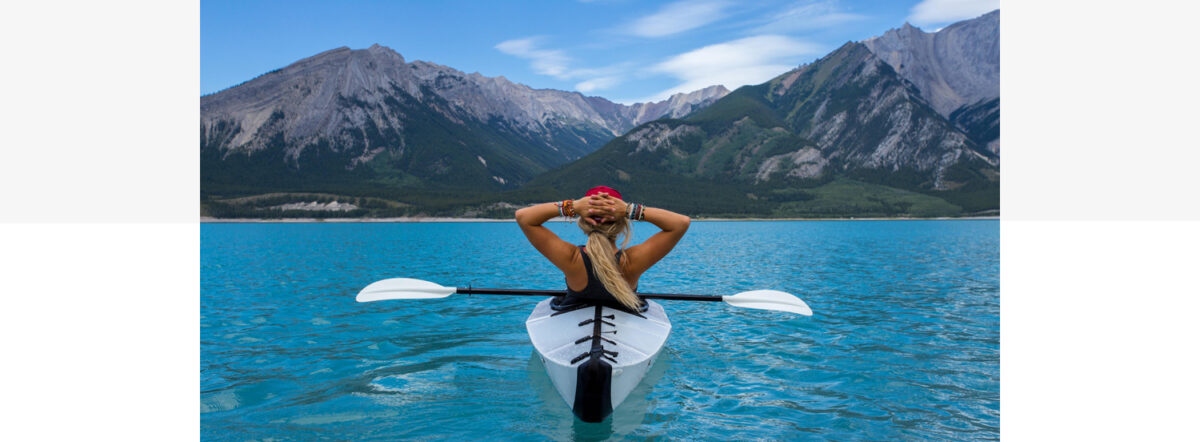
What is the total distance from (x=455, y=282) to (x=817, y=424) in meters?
21.4

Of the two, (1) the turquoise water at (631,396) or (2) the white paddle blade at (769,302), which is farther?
(2) the white paddle blade at (769,302)

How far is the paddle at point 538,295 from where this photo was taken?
11867 millimetres

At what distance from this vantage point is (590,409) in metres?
7.71

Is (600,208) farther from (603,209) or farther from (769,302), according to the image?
(769,302)

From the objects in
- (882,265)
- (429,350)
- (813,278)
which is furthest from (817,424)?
(882,265)

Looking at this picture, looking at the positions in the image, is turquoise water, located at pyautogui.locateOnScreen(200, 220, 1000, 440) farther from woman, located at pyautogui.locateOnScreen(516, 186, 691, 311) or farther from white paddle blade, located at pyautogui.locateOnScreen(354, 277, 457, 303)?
woman, located at pyautogui.locateOnScreen(516, 186, 691, 311)

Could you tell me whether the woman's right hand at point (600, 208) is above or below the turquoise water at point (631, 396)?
above

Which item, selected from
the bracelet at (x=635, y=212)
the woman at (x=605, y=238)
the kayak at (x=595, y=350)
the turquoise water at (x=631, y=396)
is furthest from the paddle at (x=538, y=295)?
the bracelet at (x=635, y=212)

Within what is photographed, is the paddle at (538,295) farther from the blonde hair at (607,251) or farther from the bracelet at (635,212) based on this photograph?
the bracelet at (635,212)

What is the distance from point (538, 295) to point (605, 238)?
158 inches

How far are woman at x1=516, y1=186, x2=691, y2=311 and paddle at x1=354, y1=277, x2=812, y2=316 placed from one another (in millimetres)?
2552

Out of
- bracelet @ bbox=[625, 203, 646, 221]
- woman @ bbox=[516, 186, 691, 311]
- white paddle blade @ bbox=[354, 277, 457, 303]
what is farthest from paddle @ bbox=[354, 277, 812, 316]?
bracelet @ bbox=[625, 203, 646, 221]

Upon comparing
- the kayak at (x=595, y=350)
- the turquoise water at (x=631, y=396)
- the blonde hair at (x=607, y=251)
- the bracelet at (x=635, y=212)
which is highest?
the bracelet at (x=635, y=212)
